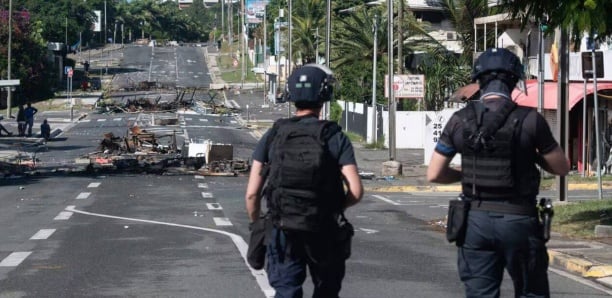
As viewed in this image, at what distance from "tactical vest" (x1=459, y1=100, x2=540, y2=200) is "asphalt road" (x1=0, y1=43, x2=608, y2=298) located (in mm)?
4366

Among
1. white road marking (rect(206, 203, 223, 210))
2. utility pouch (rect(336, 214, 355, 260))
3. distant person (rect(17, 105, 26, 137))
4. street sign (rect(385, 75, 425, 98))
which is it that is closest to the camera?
utility pouch (rect(336, 214, 355, 260))

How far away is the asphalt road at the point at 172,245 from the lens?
36.5 feet

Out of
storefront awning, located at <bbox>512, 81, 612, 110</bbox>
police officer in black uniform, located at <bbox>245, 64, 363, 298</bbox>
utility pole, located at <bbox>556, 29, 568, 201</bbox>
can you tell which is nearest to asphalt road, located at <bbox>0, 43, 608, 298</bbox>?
utility pole, located at <bbox>556, 29, 568, 201</bbox>

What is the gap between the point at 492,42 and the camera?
157 feet

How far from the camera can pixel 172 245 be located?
1516 centimetres

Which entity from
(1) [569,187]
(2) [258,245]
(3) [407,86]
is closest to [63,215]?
(1) [569,187]

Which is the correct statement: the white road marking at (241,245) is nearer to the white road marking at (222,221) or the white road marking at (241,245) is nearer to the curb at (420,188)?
the white road marking at (222,221)

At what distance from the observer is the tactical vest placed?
250 inches

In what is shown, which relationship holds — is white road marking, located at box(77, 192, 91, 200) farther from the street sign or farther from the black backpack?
the black backpack

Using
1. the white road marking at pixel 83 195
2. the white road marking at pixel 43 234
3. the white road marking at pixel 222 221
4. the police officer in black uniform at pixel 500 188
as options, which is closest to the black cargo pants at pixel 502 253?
the police officer in black uniform at pixel 500 188

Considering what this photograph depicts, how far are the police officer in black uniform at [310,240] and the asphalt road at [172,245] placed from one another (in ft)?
13.6

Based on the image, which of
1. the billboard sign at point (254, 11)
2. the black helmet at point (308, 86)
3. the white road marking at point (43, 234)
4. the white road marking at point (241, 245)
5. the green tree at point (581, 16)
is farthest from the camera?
the billboard sign at point (254, 11)

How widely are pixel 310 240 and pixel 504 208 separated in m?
1.10

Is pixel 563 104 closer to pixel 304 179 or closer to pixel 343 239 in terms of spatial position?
pixel 343 239
